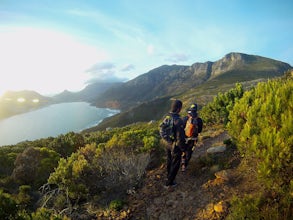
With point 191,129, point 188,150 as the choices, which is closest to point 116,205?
point 188,150

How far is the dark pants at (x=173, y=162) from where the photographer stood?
721 centimetres

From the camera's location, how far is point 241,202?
16.3 feet

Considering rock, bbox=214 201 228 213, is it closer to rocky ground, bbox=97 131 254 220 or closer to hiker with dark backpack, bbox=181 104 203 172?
rocky ground, bbox=97 131 254 220

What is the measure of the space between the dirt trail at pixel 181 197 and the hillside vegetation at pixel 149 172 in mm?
53

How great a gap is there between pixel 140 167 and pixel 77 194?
2.14 m

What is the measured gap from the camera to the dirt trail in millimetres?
6195

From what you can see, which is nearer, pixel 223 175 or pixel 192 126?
pixel 223 175

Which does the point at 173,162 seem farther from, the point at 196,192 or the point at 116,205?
the point at 116,205

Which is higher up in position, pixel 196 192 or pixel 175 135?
pixel 175 135

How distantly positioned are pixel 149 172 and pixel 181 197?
245 cm

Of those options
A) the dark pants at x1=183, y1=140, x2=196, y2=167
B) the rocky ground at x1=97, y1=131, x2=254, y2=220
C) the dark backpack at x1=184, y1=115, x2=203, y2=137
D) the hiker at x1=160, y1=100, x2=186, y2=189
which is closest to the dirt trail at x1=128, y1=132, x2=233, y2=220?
the rocky ground at x1=97, y1=131, x2=254, y2=220

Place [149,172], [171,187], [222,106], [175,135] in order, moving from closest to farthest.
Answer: [175,135] → [171,187] → [149,172] → [222,106]

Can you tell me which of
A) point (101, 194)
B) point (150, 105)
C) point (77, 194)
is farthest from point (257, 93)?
point (150, 105)

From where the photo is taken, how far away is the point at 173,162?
7312 mm
